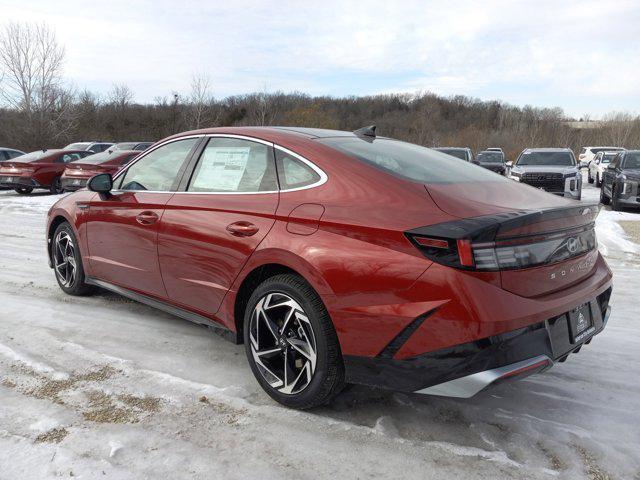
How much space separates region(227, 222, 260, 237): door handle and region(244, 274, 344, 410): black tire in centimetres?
29

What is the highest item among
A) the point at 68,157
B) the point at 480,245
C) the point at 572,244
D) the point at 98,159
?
the point at 68,157

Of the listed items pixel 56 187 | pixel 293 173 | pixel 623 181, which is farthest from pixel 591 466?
pixel 56 187

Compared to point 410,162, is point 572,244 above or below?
below

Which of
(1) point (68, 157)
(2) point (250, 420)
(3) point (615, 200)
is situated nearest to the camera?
(2) point (250, 420)

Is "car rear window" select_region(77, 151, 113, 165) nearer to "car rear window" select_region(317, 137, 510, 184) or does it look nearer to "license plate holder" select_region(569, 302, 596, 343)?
"car rear window" select_region(317, 137, 510, 184)

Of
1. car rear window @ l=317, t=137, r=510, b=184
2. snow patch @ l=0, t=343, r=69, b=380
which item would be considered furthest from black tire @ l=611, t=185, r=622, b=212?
snow patch @ l=0, t=343, r=69, b=380

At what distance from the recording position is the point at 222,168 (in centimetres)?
346

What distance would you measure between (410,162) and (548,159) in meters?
13.1

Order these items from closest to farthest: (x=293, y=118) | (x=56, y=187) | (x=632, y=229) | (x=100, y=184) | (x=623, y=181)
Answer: (x=100, y=184), (x=632, y=229), (x=623, y=181), (x=56, y=187), (x=293, y=118)

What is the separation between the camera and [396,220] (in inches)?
97.0

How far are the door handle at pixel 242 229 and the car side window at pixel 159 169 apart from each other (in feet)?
2.77

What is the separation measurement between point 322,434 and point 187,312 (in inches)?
53.9

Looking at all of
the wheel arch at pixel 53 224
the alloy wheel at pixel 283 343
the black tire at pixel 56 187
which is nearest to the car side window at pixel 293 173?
the alloy wheel at pixel 283 343

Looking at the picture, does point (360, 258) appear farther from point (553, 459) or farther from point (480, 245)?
point (553, 459)
